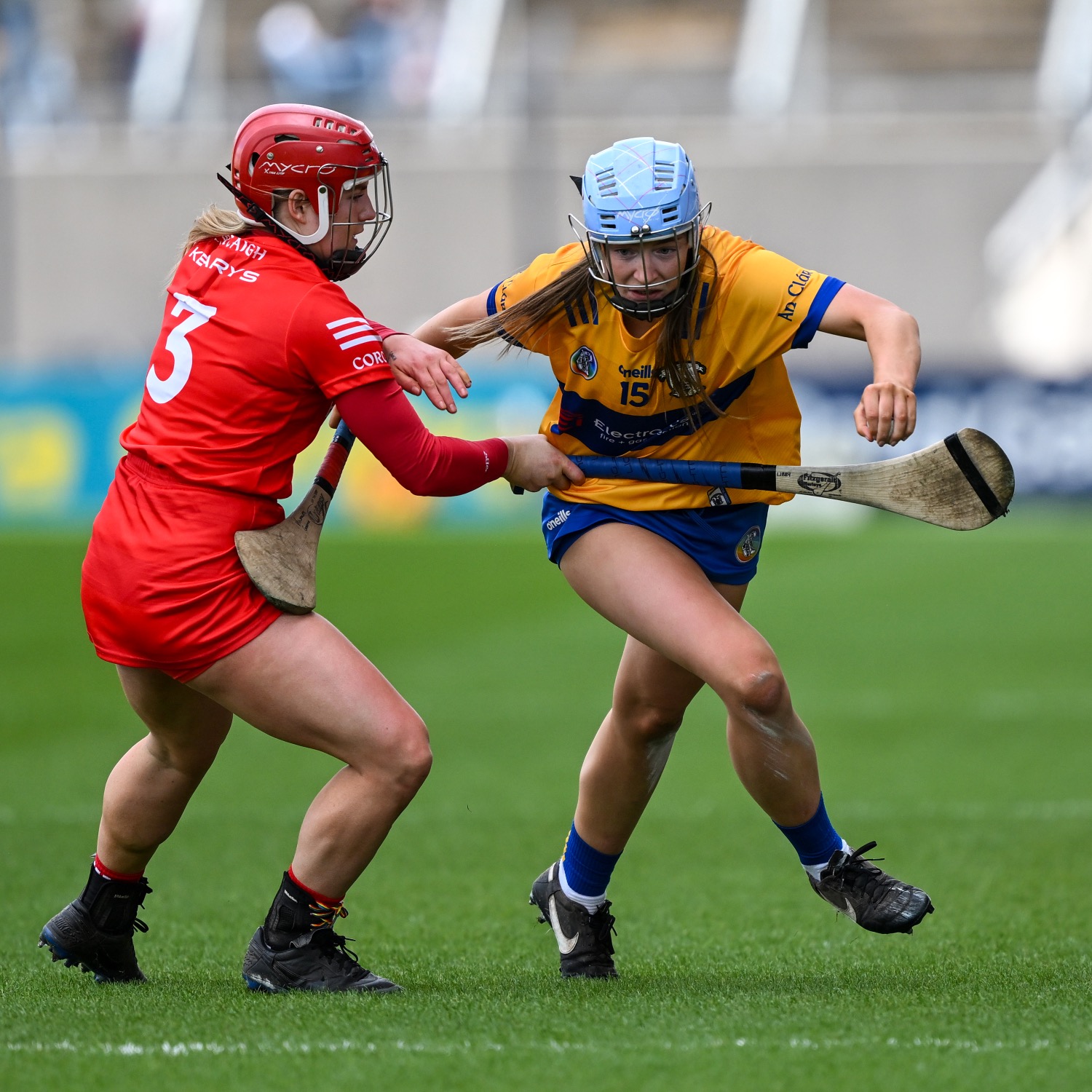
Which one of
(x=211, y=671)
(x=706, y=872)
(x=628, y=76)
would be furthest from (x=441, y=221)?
(x=211, y=671)

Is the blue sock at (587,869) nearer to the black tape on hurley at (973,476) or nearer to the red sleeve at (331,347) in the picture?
the black tape on hurley at (973,476)

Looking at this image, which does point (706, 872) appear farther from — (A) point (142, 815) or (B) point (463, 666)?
(B) point (463, 666)

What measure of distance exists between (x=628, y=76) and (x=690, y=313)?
69.8 feet

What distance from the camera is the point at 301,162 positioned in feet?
12.7

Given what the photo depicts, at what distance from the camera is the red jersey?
3674mm

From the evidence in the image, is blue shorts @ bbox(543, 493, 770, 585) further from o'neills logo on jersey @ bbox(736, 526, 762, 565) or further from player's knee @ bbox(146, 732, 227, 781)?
player's knee @ bbox(146, 732, 227, 781)

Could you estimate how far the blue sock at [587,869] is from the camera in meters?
4.35

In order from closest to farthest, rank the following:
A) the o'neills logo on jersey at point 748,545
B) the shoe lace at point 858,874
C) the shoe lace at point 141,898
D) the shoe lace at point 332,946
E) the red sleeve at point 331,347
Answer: the red sleeve at point 331,347
the shoe lace at point 332,946
the shoe lace at point 858,874
the shoe lace at point 141,898
the o'neills logo on jersey at point 748,545

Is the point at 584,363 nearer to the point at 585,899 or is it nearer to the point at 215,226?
the point at 215,226

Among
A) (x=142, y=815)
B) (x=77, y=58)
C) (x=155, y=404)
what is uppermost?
(x=155, y=404)

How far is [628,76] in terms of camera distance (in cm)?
2422

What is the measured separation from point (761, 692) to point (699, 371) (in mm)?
820

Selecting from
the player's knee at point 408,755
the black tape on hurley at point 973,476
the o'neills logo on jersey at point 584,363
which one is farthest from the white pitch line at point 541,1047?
the o'neills logo on jersey at point 584,363

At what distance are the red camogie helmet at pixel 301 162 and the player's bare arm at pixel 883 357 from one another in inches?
44.3
